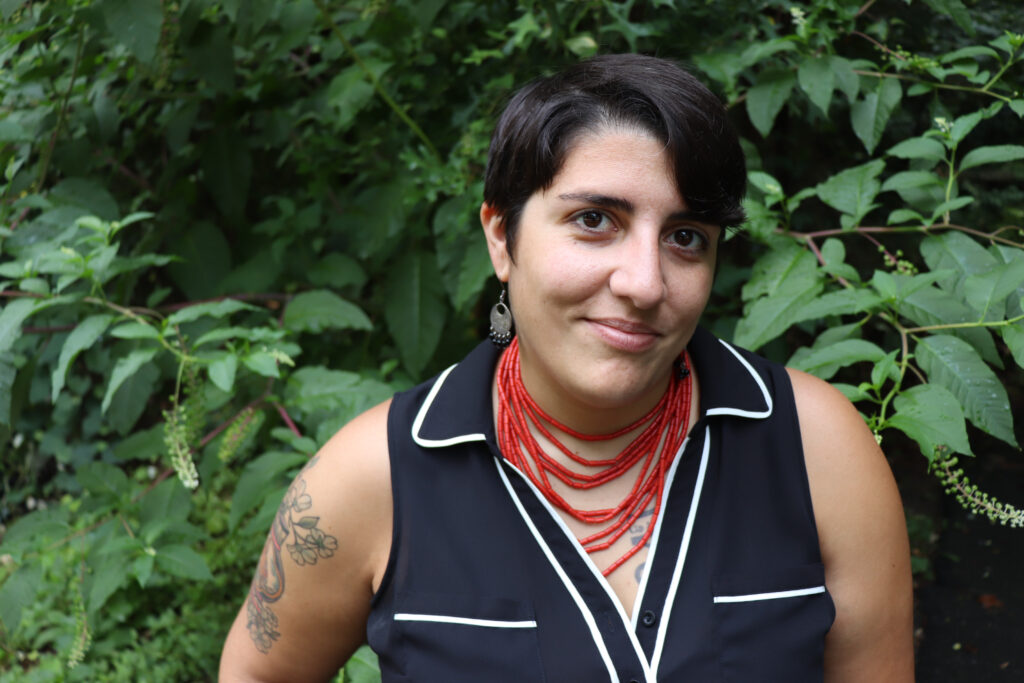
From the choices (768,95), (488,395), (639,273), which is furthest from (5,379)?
(768,95)

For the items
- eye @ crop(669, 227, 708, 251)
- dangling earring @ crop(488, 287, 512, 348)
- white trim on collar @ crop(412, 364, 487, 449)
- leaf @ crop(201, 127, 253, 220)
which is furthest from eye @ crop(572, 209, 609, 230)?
leaf @ crop(201, 127, 253, 220)

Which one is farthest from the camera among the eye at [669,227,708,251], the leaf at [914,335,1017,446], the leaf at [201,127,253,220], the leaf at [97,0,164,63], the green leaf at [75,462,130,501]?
the leaf at [201,127,253,220]

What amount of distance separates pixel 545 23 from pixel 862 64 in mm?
915

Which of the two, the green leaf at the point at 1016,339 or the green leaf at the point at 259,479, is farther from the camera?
the green leaf at the point at 259,479

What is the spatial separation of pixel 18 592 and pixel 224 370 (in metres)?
0.90

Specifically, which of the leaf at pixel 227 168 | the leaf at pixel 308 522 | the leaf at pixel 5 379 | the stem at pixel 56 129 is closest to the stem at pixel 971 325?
the leaf at pixel 308 522

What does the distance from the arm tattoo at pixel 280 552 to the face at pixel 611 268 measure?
0.55 meters

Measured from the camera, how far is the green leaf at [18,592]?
7.51 ft

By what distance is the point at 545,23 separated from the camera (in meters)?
2.68

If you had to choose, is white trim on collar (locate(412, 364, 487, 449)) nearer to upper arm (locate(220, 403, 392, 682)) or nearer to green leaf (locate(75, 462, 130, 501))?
upper arm (locate(220, 403, 392, 682))

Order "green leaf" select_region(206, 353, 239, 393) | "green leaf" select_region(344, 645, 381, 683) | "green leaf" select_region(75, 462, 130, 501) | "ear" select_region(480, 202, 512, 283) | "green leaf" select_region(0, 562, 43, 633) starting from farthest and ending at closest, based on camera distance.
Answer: "green leaf" select_region(75, 462, 130, 501) < "green leaf" select_region(0, 562, 43, 633) < "green leaf" select_region(206, 353, 239, 393) < "green leaf" select_region(344, 645, 381, 683) < "ear" select_region(480, 202, 512, 283)

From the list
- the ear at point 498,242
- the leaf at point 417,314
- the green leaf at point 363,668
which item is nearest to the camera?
the ear at point 498,242

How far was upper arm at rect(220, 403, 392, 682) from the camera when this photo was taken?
1669 mm

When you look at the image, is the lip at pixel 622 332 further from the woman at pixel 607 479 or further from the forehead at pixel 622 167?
the forehead at pixel 622 167
